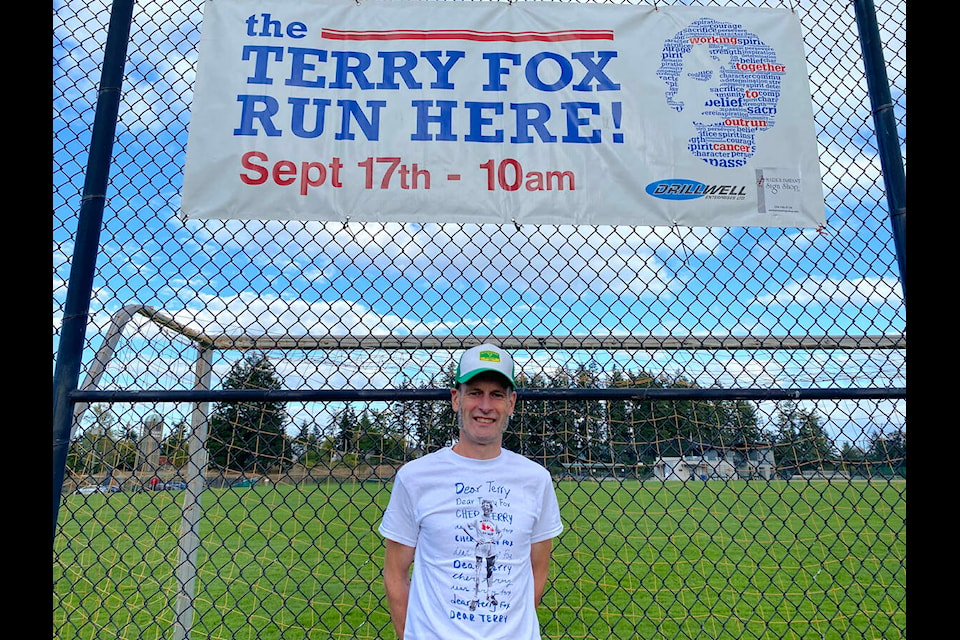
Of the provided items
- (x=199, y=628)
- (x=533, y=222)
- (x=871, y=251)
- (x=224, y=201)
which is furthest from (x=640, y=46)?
(x=199, y=628)

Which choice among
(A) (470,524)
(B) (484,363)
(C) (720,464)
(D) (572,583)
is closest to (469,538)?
(A) (470,524)

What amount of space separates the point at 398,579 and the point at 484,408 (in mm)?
640

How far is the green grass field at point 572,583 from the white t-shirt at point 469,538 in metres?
1.56

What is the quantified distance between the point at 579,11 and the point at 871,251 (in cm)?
195

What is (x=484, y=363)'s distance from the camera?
2.16 meters

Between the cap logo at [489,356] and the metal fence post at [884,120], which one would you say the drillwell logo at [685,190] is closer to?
the metal fence post at [884,120]

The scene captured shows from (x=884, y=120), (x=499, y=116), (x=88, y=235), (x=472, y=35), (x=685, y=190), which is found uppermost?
(x=472, y=35)

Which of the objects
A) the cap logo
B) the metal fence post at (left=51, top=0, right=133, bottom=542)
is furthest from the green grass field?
the cap logo

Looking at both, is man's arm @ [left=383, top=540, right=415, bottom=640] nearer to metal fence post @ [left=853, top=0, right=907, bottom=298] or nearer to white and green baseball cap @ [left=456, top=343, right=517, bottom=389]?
white and green baseball cap @ [left=456, top=343, right=517, bottom=389]

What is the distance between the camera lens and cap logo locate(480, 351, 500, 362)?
2170 millimetres

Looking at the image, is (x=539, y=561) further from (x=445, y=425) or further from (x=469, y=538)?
(x=445, y=425)

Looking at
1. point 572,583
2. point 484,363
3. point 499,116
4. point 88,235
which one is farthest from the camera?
point 572,583
